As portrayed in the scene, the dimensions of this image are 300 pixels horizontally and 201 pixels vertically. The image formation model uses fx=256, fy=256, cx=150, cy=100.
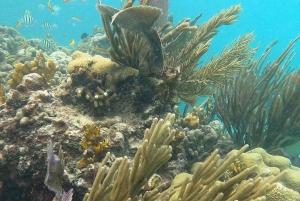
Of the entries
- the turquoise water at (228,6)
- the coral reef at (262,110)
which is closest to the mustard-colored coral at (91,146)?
the coral reef at (262,110)

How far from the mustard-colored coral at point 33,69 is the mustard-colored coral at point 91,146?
1.83m

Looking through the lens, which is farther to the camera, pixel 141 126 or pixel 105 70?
pixel 105 70

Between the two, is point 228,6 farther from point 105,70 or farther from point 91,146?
point 91,146

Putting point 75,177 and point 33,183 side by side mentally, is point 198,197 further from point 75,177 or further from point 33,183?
point 33,183

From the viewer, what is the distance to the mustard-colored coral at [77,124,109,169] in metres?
2.73

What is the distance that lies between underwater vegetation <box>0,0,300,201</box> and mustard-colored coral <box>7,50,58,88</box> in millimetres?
16

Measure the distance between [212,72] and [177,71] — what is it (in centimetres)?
69

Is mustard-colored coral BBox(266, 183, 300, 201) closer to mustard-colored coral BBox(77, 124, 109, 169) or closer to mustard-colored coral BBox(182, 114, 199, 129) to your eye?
mustard-colored coral BBox(77, 124, 109, 169)

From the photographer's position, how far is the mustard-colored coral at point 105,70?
3729 millimetres

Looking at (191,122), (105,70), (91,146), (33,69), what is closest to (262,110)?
(191,122)

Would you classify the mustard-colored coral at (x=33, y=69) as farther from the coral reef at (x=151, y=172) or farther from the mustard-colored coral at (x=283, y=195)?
the mustard-colored coral at (x=283, y=195)

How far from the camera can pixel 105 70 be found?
12.3ft

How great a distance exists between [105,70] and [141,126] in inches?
38.8

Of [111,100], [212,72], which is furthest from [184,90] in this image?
[111,100]
